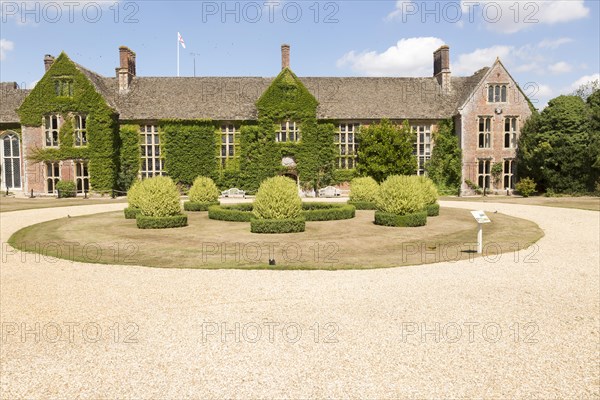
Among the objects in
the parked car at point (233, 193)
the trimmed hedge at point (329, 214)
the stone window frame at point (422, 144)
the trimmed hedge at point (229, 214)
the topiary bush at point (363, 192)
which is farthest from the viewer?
the stone window frame at point (422, 144)

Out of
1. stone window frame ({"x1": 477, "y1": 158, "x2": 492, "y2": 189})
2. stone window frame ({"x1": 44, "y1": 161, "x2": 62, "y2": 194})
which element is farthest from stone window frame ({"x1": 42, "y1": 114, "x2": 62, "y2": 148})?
stone window frame ({"x1": 477, "y1": 158, "x2": 492, "y2": 189})

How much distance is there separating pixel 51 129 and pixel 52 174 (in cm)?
409

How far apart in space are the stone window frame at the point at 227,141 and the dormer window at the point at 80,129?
12.3 m

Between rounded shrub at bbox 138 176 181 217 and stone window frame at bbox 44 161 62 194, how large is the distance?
83.8ft

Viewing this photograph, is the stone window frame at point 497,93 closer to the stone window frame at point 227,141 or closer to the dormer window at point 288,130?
the dormer window at point 288,130

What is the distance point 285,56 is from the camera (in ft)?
145

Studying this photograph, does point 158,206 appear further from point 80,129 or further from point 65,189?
point 80,129

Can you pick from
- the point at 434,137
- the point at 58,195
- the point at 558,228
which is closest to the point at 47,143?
the point at 58,195

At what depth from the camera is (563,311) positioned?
883 centimetres

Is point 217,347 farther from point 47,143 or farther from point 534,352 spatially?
point 47,143

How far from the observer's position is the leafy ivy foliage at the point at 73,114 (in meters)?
40.9

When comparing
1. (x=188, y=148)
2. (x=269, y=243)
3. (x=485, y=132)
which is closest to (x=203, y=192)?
(x=269, y=243)

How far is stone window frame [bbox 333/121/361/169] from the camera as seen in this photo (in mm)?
44500

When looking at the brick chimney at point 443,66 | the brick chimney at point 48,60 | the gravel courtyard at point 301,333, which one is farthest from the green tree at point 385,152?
the brick chimney at point 48,60
